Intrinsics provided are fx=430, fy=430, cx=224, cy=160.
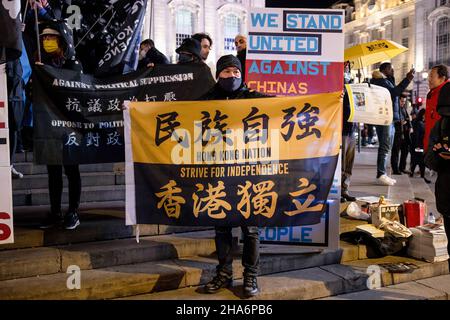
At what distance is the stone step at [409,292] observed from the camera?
3.99 metres

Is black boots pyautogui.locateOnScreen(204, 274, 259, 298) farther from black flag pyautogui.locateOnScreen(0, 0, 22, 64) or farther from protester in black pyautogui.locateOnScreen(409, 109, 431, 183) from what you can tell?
protester in black pyautogui.locateOnScreen(409, 109, 431, 183)

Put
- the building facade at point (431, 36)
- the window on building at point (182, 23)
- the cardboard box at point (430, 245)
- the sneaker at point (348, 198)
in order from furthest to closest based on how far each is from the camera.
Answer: the building facade at point (431, 36)
the window on building at point (182, 23)
the sneaker at point (348, 198)
the cardboard box at point (430, 245)

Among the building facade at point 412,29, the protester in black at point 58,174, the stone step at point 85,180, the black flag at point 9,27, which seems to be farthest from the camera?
the building facade at point 412,29

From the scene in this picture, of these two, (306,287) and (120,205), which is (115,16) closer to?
(120,205)

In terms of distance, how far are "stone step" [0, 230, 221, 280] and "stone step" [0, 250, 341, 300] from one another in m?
0.07

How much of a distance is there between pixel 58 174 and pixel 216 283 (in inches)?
77.4

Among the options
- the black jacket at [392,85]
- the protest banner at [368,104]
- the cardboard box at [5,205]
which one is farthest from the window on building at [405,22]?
the cardboard box at [5,205]

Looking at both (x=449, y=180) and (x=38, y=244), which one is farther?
(x=38, y=244)

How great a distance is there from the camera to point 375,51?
8.14 metres

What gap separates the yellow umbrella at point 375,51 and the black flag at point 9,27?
6.56 metres

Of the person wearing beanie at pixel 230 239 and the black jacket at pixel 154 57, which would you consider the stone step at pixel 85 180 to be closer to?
the black jacket at pixel 154 57
